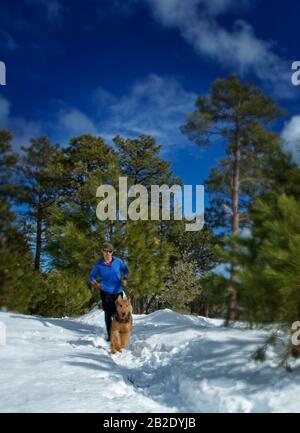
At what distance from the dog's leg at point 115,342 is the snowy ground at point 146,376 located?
0.17m

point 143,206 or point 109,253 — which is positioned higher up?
point 143,206

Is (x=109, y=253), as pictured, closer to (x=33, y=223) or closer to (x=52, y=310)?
(x=52, y=310)

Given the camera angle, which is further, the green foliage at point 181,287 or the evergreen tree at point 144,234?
the green foliage at point 181,287

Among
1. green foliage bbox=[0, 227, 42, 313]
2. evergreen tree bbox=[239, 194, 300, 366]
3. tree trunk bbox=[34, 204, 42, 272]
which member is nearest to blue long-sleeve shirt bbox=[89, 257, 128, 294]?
evergreen tree bbox=[239, 194, 300, 366]

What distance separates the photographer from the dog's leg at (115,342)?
27.3 ft

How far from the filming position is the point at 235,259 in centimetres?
608

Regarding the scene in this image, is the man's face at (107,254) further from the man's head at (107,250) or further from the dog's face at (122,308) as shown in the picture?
the dog's face at (122,308)

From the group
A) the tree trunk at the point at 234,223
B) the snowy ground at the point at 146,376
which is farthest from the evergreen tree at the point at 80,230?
the snowy ground at the point at 146,376

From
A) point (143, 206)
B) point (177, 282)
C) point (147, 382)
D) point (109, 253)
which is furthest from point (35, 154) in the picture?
point (147, 382)

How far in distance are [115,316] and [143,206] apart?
1283 cm

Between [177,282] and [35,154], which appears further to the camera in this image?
[177,282]

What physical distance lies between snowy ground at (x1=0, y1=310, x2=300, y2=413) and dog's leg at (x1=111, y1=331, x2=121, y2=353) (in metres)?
0.17

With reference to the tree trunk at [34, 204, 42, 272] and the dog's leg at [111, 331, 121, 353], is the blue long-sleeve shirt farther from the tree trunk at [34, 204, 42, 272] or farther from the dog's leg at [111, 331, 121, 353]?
the tree trunk at [34, 204, 42, 272]

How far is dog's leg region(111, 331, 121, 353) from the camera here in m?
8.33
